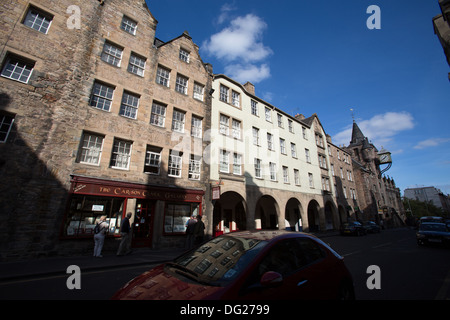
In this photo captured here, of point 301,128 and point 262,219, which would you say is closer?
point 262,219

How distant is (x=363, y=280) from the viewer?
18.4 feet

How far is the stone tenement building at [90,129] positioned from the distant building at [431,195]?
5320 inches

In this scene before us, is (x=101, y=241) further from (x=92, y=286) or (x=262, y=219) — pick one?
(x=262, y=219)

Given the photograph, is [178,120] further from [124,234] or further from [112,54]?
[124,234]

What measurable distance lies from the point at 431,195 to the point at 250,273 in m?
153

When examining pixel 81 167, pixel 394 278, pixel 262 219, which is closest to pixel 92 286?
pixel 81 167

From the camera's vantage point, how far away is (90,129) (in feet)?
33.8

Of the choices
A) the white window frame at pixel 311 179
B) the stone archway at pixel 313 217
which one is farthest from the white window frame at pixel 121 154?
the stone archway at pixel 313 217

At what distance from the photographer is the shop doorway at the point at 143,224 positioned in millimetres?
10906

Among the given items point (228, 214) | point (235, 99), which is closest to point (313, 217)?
point (228, 214)

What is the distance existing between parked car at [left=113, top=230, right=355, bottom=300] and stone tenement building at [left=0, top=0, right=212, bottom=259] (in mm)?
8931

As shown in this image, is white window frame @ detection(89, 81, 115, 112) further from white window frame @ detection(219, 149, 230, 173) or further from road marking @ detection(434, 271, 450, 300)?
road marking @ detection(434, 271, 450, 300)

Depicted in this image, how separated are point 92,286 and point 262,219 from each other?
18349 mm
